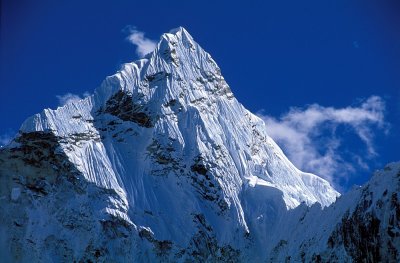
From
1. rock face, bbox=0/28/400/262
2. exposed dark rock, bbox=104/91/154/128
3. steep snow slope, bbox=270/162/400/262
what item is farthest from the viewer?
exposed dark rock, bbox=104/91/154/128

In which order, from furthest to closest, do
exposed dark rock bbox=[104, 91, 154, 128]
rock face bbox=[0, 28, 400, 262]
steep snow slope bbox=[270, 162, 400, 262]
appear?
exposed dark rock bbox=[104, 91, 154, 128] → rock face bbox=[0, 28, 400, 262] → steep snow slope bbox=[270, 162, 400, 262]

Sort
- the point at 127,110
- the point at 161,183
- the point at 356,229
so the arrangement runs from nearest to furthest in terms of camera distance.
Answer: the point at 356,229 → the point at 161,183 → the point at 127,110

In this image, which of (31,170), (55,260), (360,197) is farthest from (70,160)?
(360,197)

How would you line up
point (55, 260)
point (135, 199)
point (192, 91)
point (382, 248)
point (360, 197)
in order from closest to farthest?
point (382, 248) < point (360, 197) < point (55, 260) < point (135, 199) < point (192, 91)

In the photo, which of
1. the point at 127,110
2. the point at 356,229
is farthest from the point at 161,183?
the point at 356,229

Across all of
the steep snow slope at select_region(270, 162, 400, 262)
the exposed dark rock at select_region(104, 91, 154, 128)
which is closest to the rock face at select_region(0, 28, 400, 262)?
the exposed dark rock at select_region(104, 91, 154, 128)

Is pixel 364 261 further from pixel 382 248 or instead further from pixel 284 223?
pixel 284 223

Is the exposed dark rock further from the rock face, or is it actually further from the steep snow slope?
the steep snow slope

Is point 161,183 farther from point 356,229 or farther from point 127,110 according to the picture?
point 356,229
